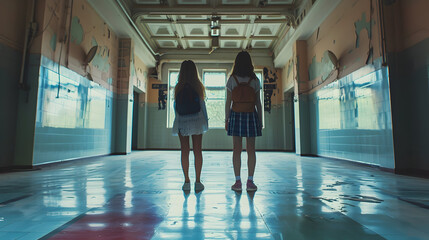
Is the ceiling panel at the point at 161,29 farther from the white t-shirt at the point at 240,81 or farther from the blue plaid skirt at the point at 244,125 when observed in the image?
the blue plaid skirt at the point at 244,125

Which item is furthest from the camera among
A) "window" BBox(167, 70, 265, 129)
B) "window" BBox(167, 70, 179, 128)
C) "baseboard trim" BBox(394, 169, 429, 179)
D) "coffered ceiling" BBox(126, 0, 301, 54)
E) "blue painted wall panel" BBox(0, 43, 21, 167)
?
"window" BBox(167, 70, 265, 129)

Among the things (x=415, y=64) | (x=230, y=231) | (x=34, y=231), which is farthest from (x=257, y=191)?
(x=415, y=64)

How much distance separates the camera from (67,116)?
4355 millimetres

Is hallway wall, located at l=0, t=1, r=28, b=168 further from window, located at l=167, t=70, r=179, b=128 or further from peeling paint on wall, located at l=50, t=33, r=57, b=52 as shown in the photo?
window, located at l=167, t=70, r=179, b=128

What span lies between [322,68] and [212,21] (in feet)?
10.7

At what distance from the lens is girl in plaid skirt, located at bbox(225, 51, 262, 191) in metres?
2.03

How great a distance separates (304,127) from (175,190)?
218 inches

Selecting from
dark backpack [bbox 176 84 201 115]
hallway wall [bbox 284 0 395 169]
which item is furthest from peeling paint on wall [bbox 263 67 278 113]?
dark backpack [bbox 176 84 201 115]

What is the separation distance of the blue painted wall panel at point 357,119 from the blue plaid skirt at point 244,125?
8.27ft

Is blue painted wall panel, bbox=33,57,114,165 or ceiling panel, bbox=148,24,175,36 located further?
ceiling panel, bbox=148,24,175,36

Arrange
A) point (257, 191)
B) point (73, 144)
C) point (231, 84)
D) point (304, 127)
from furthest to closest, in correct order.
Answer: point (304, 127) < point (73, 144) < point (231, 84) < point (257, 191)

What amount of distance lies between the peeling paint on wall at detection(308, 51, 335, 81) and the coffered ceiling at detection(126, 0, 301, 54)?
1372 mm

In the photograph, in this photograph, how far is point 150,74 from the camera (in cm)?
937

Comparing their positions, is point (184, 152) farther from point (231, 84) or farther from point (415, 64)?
point (415, 64)
